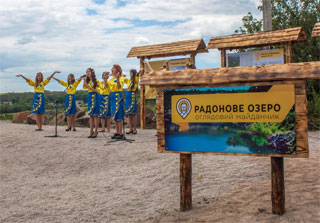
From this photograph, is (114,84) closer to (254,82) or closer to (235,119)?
(235,119)

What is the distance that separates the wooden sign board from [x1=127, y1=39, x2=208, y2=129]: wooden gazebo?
839 centimetres

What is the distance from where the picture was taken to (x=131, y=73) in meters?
10.4

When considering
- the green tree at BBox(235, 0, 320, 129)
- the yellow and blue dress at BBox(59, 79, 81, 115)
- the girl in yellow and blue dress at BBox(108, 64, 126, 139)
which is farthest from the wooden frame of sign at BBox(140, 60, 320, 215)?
the green tree at BBox(235, 0, 320, 129)

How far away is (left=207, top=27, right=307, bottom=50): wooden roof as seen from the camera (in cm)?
1010

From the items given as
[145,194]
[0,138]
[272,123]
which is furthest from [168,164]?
[0,138]

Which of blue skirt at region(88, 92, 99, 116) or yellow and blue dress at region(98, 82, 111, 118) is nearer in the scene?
blue skirt at region(88, 92, 99, 116)

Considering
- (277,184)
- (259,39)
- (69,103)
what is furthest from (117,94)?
(277,184)

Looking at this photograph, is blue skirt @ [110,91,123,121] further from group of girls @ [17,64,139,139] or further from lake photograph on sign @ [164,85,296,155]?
lake photograph on sign @ [164,85,296,155]

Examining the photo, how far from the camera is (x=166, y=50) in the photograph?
12727 millimetres

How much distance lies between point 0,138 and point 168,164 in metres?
5.99

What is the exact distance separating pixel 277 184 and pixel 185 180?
1078 mm

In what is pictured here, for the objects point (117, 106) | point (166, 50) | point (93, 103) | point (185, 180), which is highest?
point (166, 50)

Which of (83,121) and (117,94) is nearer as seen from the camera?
(117,94)

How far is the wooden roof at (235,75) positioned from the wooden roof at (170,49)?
8.34m
